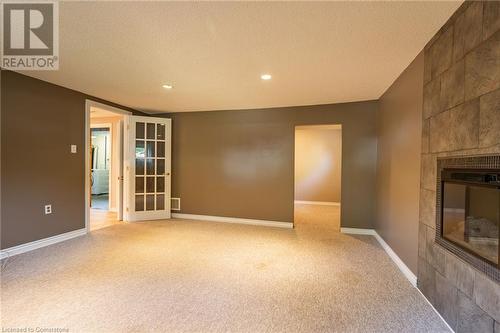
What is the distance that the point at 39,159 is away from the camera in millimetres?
3158

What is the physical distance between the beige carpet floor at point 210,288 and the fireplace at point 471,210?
2.18 ft

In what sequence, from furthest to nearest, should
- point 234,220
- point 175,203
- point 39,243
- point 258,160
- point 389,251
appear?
1. point 175,203
2. point 234,220
3. point 258,160
4. point 39,243
5. point 389,251

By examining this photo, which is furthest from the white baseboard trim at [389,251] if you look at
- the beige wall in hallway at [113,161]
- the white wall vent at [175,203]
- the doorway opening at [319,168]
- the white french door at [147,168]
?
the beige wall in hallway at [113,161]

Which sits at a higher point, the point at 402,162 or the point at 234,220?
the point at 402,162

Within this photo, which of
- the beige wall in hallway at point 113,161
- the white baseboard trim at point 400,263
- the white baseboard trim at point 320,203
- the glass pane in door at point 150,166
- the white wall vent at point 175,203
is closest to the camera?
the white baseboard trim at point 400,263

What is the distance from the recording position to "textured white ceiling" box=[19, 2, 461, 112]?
166cm

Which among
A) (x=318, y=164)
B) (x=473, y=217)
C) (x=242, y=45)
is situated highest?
(x=242, y=45)

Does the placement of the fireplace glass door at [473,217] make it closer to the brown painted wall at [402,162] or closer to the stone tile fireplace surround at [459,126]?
the stone tile fireplace surround at [459,126]

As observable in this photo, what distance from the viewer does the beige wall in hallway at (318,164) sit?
681 centimetres

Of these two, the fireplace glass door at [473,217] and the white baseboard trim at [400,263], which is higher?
the fireplace glass door at [473,217]

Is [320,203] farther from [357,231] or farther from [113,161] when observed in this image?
[113,161]

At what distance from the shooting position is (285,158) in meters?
4.43

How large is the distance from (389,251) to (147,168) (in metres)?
4.49

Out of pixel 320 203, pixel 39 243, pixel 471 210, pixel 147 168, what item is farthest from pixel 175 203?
pixel 471 210
